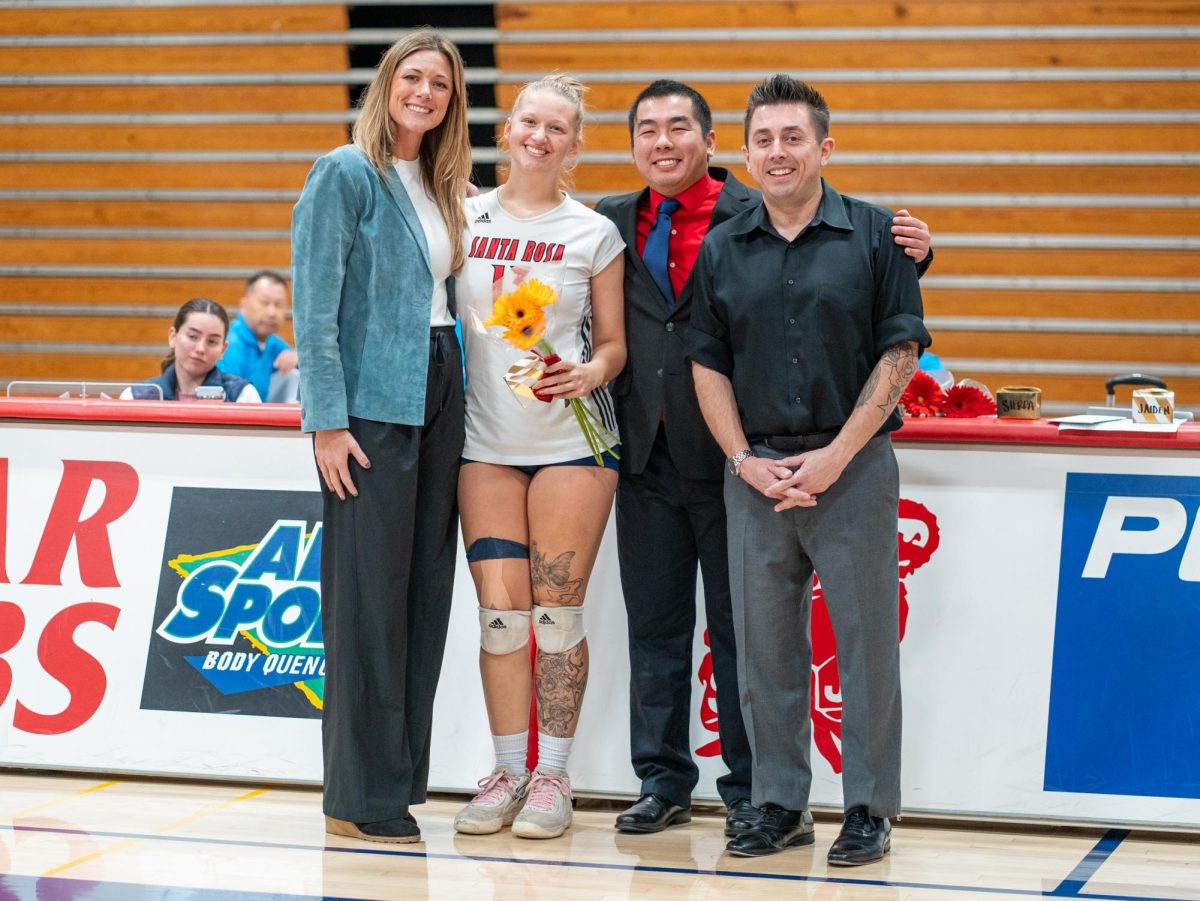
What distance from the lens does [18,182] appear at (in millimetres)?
7734

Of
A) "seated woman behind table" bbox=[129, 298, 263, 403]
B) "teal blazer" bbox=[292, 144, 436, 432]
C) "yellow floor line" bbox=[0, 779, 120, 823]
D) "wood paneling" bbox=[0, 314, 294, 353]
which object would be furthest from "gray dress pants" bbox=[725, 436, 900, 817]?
"wood paneling" bbox=[0, 314, 294, 353]

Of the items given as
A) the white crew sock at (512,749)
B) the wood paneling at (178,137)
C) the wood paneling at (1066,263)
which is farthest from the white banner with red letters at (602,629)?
the wood paneling at (178,137)

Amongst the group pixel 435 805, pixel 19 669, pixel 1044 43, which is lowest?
pixel 435 805

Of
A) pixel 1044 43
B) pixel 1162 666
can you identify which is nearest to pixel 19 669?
pixel 1162 666

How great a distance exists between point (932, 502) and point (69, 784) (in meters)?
2.48

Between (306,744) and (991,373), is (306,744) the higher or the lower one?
the lower one

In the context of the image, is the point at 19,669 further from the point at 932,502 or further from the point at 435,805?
the point at 932,502

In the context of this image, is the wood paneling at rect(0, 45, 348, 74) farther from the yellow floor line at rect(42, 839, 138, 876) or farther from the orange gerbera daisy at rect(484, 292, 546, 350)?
the yellow floor line at rect(42, 839, 138, 876)

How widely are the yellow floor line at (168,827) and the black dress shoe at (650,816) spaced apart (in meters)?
1.03

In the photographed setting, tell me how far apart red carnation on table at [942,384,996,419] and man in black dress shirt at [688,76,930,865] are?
56 centimetres

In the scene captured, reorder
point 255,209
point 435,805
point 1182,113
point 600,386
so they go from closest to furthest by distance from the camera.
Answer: point 600,386 < point 435,805 < point 1182,113 < point 255,209

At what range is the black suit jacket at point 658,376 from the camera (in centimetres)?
341

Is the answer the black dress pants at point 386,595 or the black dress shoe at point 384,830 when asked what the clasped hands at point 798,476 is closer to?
the black dress pants at point 386,595

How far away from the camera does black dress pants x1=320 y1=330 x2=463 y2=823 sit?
10.7 ft
